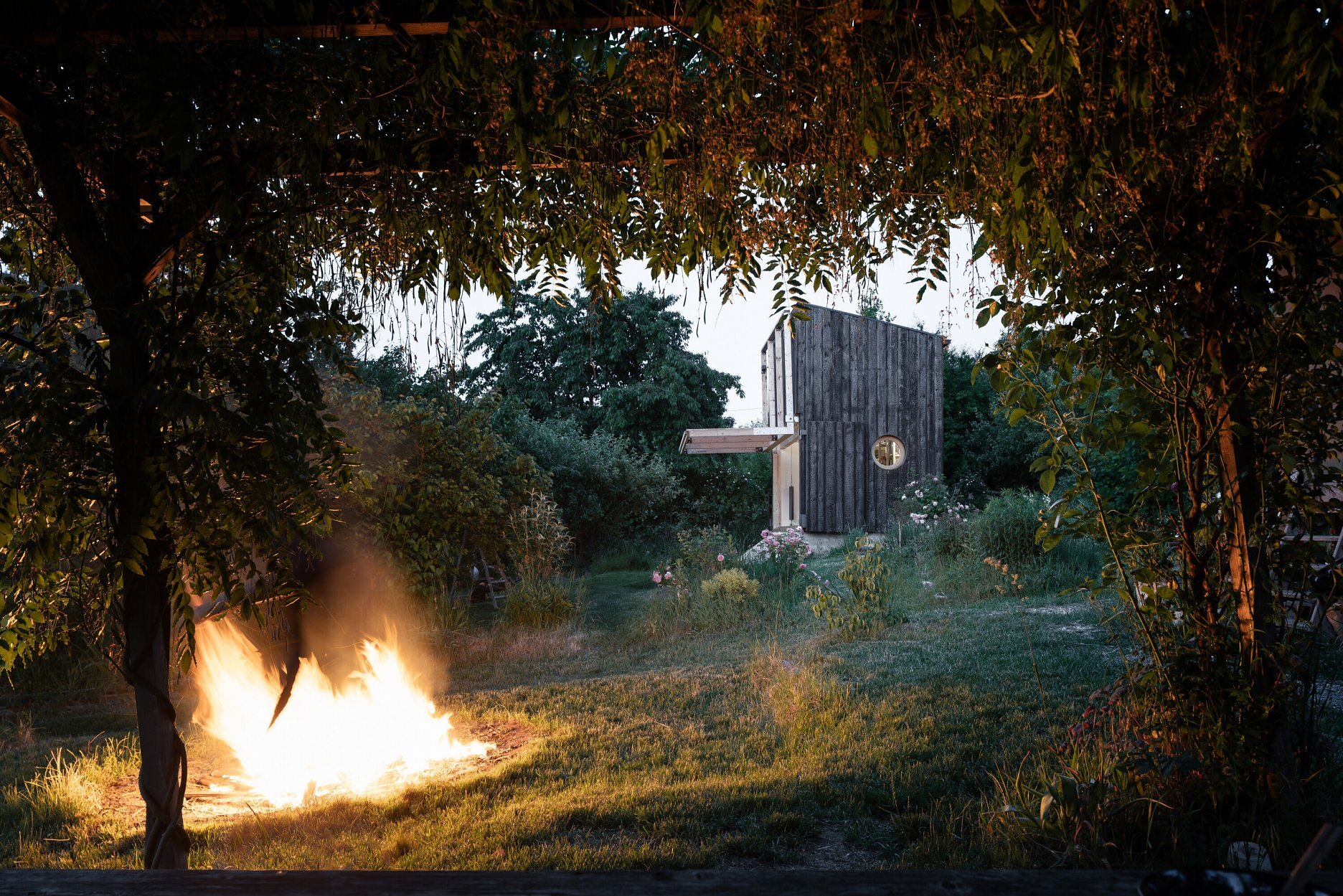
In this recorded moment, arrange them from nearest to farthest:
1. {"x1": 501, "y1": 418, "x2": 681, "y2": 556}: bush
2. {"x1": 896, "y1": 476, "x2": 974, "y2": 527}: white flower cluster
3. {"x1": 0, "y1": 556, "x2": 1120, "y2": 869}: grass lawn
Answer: {"x1": 0, "y1": 556, "x2": 1120, "y2": 869}: grass lawn, {"x1": 896, "y1": 476, "x2": 974, "y2": 527}: white flower cluster, {"x1": 501, "y1": 418, "x2": 681, "y2": 556}: bush

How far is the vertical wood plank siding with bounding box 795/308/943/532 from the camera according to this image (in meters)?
15.8

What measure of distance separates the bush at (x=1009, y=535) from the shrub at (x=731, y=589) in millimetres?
2695

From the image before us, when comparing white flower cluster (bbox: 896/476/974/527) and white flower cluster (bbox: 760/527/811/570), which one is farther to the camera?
white flower cluster (bbox: 896/476/974/527)

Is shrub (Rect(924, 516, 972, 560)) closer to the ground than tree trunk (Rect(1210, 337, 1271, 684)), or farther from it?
closer to the ground

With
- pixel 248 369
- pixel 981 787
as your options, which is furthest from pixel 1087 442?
pixel 248 369

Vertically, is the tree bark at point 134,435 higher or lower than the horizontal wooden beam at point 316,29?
lower

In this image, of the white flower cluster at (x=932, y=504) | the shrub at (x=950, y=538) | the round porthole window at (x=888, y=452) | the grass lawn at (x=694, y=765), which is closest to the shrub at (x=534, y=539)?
the grass lawn at (x=694, y=765)

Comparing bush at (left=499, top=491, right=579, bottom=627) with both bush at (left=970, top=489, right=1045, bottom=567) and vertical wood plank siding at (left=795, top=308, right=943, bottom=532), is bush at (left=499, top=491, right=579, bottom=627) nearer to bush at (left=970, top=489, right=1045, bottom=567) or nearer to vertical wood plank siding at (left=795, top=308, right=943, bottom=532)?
bush at (left=970, top=489, right=1045, bottom=567)

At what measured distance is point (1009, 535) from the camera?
32.7 feet

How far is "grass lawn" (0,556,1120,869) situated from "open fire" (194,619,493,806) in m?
0.45

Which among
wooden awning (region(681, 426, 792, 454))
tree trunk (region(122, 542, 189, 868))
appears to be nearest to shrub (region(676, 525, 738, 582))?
wooden awning (region(681, 426, 792, 454))

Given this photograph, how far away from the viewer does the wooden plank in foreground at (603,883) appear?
1.22 m

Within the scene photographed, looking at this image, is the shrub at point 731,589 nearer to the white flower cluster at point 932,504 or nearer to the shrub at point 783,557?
the shrub at point 783,557

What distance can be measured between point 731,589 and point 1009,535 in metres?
3.34
